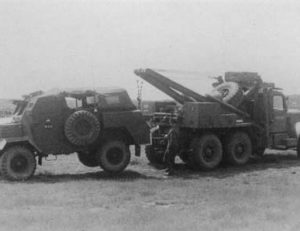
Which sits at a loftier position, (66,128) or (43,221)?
(66,128)

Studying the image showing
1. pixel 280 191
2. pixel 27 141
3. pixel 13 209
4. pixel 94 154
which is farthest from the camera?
pixel 94 154

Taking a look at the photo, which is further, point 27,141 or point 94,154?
point 94,154

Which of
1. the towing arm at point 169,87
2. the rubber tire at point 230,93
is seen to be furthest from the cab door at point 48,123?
the rubber tire at point 230,93

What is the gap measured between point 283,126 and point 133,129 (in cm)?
546

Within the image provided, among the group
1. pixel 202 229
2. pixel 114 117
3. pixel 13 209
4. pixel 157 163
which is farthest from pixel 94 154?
pixel 202 229

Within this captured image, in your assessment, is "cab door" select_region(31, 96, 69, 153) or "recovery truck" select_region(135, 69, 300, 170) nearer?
"cab door" select_region(31, 96, 69, 153)

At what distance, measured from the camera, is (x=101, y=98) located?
13.4 metres

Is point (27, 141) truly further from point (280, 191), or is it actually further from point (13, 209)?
point (280, 191)

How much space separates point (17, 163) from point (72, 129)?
1508 millimetres

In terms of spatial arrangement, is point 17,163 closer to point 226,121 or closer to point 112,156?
point 112,156

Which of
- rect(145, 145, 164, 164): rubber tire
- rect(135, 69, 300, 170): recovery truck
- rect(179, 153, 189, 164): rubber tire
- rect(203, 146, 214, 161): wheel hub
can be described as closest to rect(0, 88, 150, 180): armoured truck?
rect(135, 69, 300, 170): recovery truck

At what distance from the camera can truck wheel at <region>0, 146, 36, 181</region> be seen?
12.2m

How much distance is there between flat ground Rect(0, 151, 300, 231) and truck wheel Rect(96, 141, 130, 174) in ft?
0.86

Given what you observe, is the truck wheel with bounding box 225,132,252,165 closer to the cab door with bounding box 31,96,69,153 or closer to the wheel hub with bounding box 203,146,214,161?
the wheel hub with bounding box 203,146,214,161
